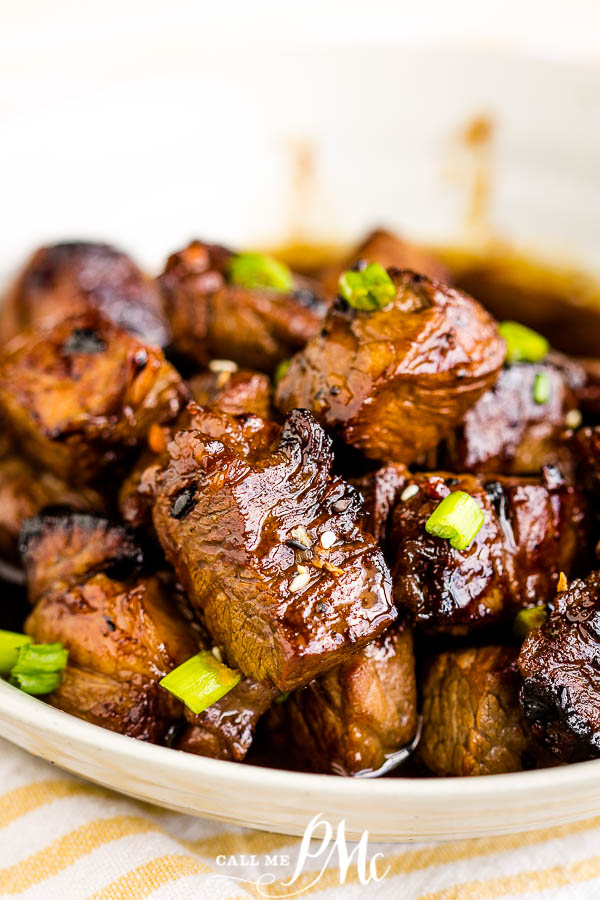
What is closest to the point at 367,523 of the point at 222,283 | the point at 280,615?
the point at 280,615

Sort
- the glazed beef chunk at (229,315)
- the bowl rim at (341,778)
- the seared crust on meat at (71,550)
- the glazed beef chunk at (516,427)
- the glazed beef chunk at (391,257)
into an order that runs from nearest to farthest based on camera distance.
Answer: the bowl rim at (341,778)
the seared crust on meat at (71,550)
the glazed beef chunk at (516,427)
the glazed beef chunk at (229,315)
the glazed beef chunk at (391,257)

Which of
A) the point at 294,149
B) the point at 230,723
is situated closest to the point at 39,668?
the point at 230,723

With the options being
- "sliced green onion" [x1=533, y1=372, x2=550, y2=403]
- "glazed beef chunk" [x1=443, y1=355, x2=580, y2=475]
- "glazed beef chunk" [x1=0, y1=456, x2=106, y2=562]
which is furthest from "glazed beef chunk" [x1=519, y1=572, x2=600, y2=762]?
"glazed beef chunk" [x1=0, y1=456, x2=106, y2=562]

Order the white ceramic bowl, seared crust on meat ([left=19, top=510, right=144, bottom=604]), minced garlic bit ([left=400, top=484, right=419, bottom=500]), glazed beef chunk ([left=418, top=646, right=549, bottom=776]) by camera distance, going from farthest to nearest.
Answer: the white ceramic bowl → seared crust on meat ([left=19, top=510, right=144, bottom=604]) → minced garlic bit ([left=400, top=484, right=419, bottom=500]) → glazed beef chunk ([left=418, top=646, right=549, bottom=776])

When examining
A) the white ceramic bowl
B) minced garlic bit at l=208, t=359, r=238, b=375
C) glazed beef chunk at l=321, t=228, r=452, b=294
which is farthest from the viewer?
the white ceramic bowl

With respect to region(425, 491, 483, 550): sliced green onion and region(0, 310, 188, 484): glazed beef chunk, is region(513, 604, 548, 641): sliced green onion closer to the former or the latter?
region(425, 491, 483, 550): sliced green onion

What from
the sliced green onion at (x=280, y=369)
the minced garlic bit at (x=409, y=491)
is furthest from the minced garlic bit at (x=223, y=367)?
the minced garlic bit at (x=409, y=491)

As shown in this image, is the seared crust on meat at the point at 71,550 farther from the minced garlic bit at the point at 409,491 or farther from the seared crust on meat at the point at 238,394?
the minced garlic bit at the point at 409,491
